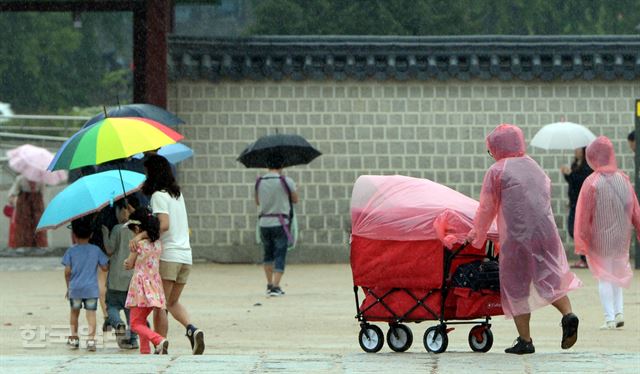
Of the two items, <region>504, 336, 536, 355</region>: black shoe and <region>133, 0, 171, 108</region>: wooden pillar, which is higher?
<region>133, 0, 171, 108</region>: wooden pillar

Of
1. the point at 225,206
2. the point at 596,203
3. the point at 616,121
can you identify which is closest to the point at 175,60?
the point at 225,206

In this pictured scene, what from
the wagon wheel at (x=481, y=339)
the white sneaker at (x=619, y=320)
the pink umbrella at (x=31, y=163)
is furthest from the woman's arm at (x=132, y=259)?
the pink umbrella at (x=31, y=163)

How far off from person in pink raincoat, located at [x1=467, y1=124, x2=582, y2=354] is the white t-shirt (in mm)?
2100

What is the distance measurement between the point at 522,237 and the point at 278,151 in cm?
705

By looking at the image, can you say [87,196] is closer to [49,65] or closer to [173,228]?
[173,228]

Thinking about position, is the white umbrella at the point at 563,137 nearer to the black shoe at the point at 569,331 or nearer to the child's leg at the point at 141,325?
the child's leg at the point at 141,325

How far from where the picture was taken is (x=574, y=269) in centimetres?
2045

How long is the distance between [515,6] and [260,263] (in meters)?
21.7

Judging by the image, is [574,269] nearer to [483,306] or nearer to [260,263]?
[260,263]

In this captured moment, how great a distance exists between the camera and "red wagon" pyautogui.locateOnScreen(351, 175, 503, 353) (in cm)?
1030

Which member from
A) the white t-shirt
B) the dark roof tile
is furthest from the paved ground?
the dark roof tile

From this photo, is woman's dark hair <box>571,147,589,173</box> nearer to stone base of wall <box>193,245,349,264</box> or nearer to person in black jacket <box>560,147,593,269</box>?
person in black jacket <box>560,147,593,269</box>

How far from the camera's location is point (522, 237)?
33.0ft

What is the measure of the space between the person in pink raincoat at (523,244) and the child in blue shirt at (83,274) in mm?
3062
